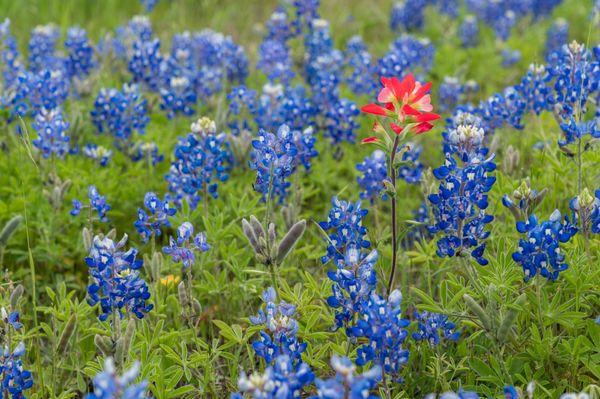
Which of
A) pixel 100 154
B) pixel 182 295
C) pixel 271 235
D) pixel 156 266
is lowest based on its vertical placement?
pixel 182 295

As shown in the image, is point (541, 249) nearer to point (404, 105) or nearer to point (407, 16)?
point (404, 105)

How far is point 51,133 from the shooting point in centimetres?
433

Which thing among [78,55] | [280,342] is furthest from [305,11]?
[280,342]

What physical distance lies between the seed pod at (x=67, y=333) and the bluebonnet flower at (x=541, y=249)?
1.65 m

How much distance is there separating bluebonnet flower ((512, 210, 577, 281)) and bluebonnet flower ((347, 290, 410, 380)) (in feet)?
1.86

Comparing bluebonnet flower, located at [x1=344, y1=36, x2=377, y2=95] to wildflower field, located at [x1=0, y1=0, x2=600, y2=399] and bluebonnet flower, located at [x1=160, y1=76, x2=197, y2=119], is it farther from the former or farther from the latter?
bluebonnet flower, located at [x1=160, y1=76, x2=197, y2=119]

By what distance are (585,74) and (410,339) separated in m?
1.58

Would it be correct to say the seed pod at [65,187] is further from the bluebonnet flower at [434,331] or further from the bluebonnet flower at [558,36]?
the bluebonnet flower at [558,36]

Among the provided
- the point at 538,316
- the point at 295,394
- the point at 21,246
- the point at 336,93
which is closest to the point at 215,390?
the point at 295,394

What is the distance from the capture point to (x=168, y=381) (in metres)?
2.88

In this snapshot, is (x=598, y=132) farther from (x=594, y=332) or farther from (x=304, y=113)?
(x=304, y=113)

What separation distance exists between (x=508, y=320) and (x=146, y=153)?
267 centimetres

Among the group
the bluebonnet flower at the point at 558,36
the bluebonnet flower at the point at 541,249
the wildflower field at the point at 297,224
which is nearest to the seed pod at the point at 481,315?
the wildflower field at the point at 297,224

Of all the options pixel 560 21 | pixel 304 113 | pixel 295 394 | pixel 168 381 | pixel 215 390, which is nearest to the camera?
pixel 295 394
